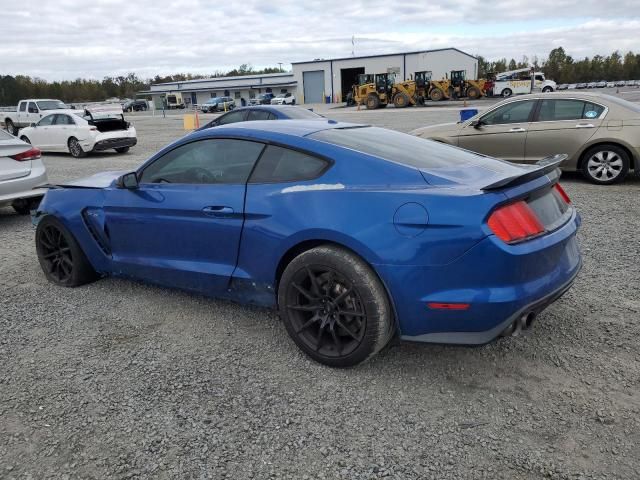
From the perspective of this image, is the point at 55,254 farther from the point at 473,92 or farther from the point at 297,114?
the point at 473,92

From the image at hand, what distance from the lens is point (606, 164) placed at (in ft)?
27.3

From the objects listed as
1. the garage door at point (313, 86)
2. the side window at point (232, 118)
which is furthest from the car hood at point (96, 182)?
the garage door at point (313, 86)

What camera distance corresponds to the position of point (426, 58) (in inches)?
2520

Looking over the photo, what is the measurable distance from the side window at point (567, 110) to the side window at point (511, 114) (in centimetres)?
22

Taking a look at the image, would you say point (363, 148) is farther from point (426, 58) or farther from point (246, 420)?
point (426, 58)

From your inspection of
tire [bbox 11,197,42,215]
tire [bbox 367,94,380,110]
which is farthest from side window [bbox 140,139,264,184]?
tire [bbox 367,94,380,110]

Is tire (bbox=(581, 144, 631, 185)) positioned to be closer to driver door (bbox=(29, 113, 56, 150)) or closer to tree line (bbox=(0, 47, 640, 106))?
driver door (bbox=(29, 113, 56, 150))

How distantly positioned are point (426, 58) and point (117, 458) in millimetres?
67192

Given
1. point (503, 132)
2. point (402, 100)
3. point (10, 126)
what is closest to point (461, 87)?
point (402, 100)

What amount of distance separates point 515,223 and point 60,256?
395 centimetres

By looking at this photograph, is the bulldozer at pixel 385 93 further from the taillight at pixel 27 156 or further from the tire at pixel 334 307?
the tire at pixel 334 307

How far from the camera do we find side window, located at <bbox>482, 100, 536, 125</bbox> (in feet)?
29.1

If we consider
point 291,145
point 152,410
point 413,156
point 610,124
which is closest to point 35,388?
point 152,410

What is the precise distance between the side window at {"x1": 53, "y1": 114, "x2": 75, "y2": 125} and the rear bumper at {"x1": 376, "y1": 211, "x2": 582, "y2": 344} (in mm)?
15953
